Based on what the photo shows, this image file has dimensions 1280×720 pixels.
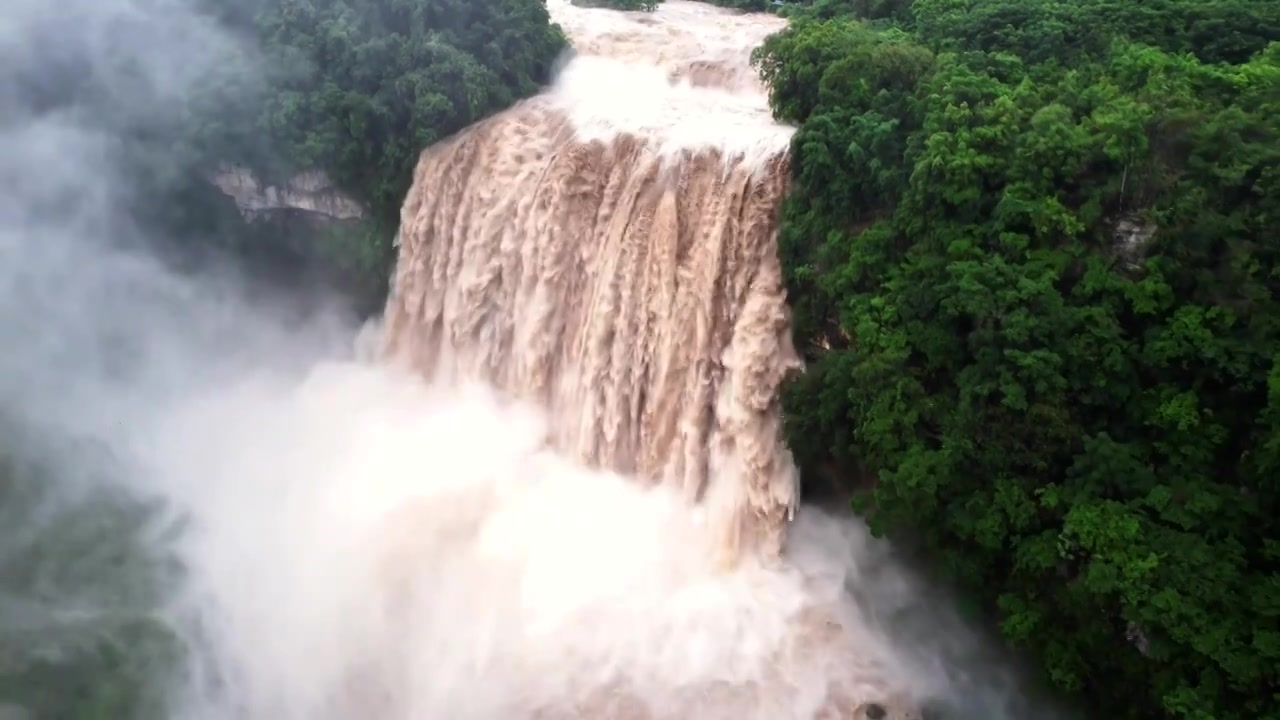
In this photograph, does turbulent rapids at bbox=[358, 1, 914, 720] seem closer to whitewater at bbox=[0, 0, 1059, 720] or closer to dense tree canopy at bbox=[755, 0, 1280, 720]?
whitewater at bbox=[0, 0, 1059, 720]

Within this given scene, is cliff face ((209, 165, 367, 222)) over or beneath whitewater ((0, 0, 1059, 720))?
over

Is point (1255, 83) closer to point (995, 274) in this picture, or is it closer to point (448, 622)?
point (995, 274)

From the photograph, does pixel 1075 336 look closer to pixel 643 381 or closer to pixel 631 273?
pixel 643 381

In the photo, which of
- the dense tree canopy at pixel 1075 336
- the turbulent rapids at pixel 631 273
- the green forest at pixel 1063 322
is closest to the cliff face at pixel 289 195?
the turbulent rapids at pixel 631 273

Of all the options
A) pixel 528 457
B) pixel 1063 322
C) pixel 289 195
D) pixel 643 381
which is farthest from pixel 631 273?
pixel 289 195

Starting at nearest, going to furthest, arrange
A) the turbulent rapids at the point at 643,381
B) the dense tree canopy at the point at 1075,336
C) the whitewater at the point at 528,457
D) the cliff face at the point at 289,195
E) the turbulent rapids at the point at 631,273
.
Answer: the dense tree canopy at the point at 1075,336, the turbulent rapids at the point at 643,381, the whitewater at the point at 528,457, the turbulent rapids at the point at 631,273, the cliff face at the point at 289,195

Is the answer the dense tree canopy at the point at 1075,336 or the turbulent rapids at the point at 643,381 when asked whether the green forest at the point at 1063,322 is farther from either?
the turbulent rapids at the point at 643,381

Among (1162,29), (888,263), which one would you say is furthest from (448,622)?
(1162,29)

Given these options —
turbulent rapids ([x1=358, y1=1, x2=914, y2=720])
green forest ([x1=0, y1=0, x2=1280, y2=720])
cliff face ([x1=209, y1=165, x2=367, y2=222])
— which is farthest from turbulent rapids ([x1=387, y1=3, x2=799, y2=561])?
cliff face ([x1=209, y1=165, x2=367, y2=222])
